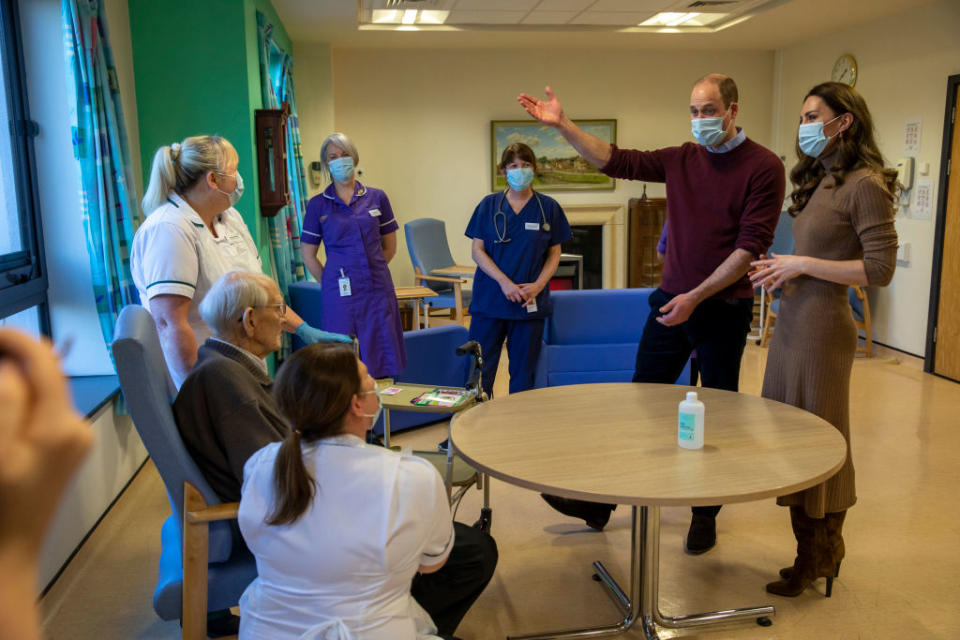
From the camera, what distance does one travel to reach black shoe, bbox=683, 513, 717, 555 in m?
2.87

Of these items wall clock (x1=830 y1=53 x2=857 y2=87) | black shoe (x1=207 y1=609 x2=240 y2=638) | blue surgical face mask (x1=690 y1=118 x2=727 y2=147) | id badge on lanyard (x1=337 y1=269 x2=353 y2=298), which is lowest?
black shoe (x1=207 y1=609 x2=240 y2=638)

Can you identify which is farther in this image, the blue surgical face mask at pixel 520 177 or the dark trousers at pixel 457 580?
the blue surgical face mask at pixel 520 177

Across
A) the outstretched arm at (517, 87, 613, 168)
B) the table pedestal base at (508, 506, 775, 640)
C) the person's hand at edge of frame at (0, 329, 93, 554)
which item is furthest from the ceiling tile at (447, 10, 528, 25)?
the person's hand at edge of frame at (0, 329, 93, 554)

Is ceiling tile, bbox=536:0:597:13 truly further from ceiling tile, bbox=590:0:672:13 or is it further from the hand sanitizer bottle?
the hand sanitizer bottle

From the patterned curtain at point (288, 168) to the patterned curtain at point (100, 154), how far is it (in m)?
1.47

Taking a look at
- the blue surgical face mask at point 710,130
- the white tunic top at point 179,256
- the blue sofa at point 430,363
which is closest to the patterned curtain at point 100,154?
the white tunic top at point 179,256

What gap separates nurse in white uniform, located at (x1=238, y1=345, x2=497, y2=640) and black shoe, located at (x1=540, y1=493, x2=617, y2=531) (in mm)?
1418

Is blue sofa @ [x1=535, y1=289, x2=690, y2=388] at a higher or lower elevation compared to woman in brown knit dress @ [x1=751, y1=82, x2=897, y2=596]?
lower

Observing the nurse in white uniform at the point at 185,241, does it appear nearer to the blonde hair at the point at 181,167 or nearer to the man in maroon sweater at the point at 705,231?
the blonde hair at the point at 181,167

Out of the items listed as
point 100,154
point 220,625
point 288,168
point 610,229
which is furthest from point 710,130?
point 610,229

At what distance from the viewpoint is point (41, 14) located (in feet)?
10.5

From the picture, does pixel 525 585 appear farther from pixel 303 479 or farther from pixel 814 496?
pixel 303 479

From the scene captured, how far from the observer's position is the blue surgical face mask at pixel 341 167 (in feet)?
12.2

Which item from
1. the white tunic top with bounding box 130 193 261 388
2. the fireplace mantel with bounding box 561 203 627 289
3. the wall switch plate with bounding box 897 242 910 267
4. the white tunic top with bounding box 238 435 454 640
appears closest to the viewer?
the white tunic top with bounding box 238 435 454 640
